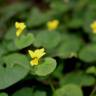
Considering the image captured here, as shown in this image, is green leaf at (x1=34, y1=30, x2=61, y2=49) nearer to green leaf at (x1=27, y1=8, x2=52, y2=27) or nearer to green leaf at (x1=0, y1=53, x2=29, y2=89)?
green leaf at (x1=0, y1=53, x2=29, y2=89)

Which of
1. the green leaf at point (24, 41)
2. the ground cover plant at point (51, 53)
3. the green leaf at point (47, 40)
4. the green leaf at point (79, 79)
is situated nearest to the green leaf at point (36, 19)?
the ground cover plant at point (51, 53)

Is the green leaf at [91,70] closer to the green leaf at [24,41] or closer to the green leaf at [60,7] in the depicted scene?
the green leaf at [24,41]

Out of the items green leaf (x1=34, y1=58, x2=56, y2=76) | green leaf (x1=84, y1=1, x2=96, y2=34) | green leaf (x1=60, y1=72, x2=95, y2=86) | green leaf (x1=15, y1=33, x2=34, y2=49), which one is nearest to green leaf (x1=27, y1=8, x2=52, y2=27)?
green leaf (x1=84, y1=1, x2=96, y2=34)

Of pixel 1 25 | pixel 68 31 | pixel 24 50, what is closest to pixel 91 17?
pixel 68 31

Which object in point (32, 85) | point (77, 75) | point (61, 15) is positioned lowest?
point (61, 15)

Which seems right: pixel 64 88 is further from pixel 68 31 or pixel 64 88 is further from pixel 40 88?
pixel 68 31
